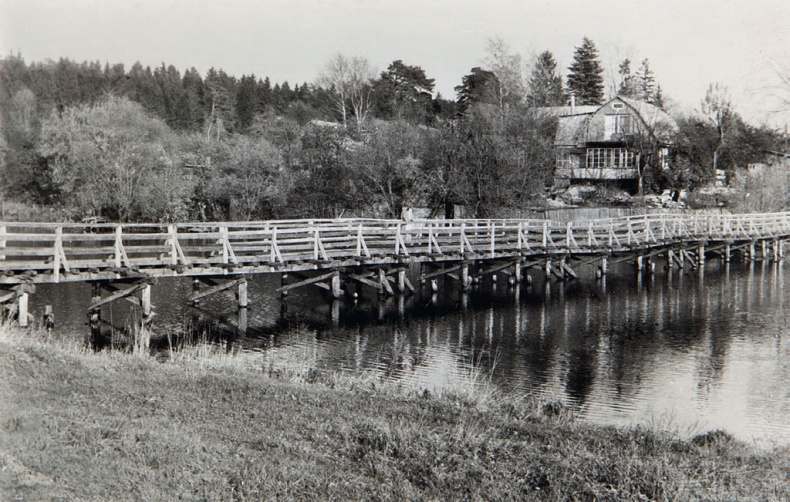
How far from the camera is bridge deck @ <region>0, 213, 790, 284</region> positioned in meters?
20.4

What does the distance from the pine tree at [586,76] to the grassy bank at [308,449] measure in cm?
7622

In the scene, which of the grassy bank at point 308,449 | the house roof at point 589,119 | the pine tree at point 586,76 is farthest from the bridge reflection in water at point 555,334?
the pine tree at point 586,76

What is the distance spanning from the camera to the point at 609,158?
60.6 meters

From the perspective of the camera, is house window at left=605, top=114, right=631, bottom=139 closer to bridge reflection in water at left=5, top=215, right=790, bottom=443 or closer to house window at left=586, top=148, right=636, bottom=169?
house window at left=586, top=148, right=636, bottom=169

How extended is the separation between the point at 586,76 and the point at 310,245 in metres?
64.6

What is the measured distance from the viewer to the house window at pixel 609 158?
5959 cm

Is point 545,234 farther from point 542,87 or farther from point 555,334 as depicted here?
point 542,87

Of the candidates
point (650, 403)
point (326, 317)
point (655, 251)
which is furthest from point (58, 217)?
point (650, 403)

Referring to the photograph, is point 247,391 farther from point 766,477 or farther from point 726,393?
point 726,393

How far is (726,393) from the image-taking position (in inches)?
631

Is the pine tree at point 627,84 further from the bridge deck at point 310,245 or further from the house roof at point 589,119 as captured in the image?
the bridge deck at point 310,245

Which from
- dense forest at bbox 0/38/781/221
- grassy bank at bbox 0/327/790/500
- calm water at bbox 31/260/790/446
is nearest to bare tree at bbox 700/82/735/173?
dense forest at bbox 0/38/781/221

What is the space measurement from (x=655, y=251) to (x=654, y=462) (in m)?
32.1

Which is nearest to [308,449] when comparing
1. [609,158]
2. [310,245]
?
[310,245]
